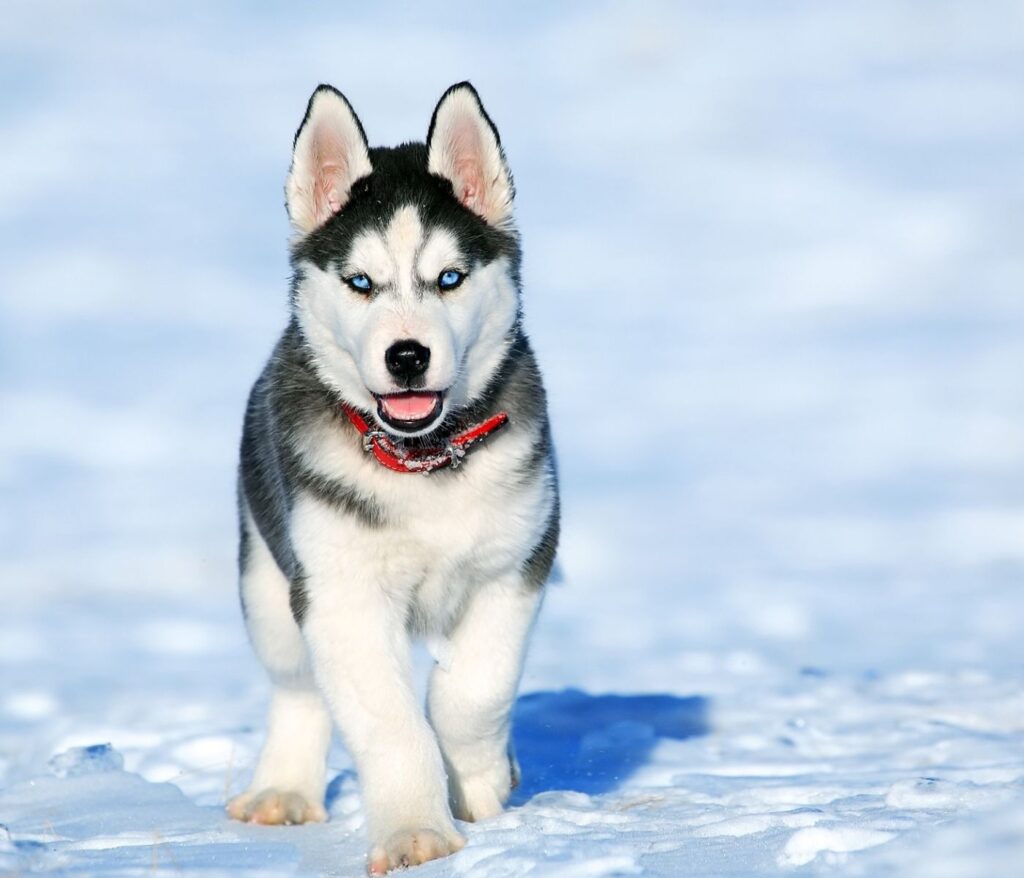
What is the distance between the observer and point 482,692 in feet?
15.4

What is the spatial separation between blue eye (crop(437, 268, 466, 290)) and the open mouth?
0.36 meters

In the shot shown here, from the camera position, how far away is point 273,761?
539 centimetres

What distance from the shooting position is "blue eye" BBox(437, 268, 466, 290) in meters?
4.75

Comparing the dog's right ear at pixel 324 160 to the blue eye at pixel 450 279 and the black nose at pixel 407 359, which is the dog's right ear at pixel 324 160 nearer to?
the blue eye at pixel 450 279

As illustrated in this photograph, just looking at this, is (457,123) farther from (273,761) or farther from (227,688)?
(227,688)

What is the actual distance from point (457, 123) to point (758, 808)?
2264 mm

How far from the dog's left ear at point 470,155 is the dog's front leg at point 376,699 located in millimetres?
1234

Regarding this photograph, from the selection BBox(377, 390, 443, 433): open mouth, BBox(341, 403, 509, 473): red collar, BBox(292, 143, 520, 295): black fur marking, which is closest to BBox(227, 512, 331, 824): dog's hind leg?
BBox(341, 403, 509, 473): red collar

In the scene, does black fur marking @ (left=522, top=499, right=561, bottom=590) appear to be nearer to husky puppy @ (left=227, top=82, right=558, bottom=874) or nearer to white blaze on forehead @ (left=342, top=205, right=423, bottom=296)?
husky puppy @ (left=227, top=82, right=558, bottom=874)

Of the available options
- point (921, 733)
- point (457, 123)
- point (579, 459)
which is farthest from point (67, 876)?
point (579, 459)

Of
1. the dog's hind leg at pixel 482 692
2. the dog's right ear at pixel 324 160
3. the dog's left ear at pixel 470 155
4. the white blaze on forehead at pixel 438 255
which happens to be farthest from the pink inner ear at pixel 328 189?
the dog's hind leg at pixel 482 692

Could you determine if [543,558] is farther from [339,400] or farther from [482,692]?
[339,400]

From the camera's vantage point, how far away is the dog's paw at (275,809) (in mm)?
5151

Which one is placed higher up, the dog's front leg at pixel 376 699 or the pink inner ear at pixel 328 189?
the pink inner ear at pixel 328 189
